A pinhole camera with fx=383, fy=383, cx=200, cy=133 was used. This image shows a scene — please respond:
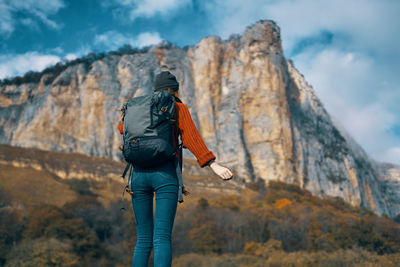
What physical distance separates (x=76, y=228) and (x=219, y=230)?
37.5ft

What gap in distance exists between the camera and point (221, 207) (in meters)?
40.1

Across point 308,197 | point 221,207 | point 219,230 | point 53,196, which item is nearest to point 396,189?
point 308,197

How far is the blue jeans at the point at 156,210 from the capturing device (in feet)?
8.09

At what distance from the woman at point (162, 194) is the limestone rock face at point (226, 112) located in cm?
5758

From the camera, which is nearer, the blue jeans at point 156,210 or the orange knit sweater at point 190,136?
the blue jeans at point 156,210

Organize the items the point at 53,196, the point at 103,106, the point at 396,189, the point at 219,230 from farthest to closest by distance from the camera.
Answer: the point at 396,189, the point at 103,106, the point at 53,196, the point at 219,230

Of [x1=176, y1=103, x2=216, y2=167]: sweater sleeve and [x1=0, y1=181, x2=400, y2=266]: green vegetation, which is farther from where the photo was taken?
[x1=0, y1=181, x2=400, y2=266]: green vegetation

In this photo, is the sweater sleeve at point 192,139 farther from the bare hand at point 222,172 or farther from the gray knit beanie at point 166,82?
the gray knit beanie at point 166,82

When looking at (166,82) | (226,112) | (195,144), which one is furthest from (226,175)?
(226,112)

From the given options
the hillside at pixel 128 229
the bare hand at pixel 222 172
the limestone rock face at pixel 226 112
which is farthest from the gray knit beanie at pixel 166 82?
the limestone rock face at pixel 226 112

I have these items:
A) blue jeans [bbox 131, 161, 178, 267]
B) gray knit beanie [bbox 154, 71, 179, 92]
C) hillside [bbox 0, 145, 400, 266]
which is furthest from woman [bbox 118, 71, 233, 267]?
hillside [bbox 0, 145, 400, 266]

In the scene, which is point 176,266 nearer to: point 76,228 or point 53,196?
point 76,228

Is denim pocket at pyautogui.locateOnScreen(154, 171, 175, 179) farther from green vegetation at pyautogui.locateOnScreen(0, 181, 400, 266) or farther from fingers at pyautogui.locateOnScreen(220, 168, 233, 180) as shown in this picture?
green vegetation at pyautogui.locateOnScreen(0, 181, 400, 266)

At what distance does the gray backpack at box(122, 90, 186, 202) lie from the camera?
2.54 m
